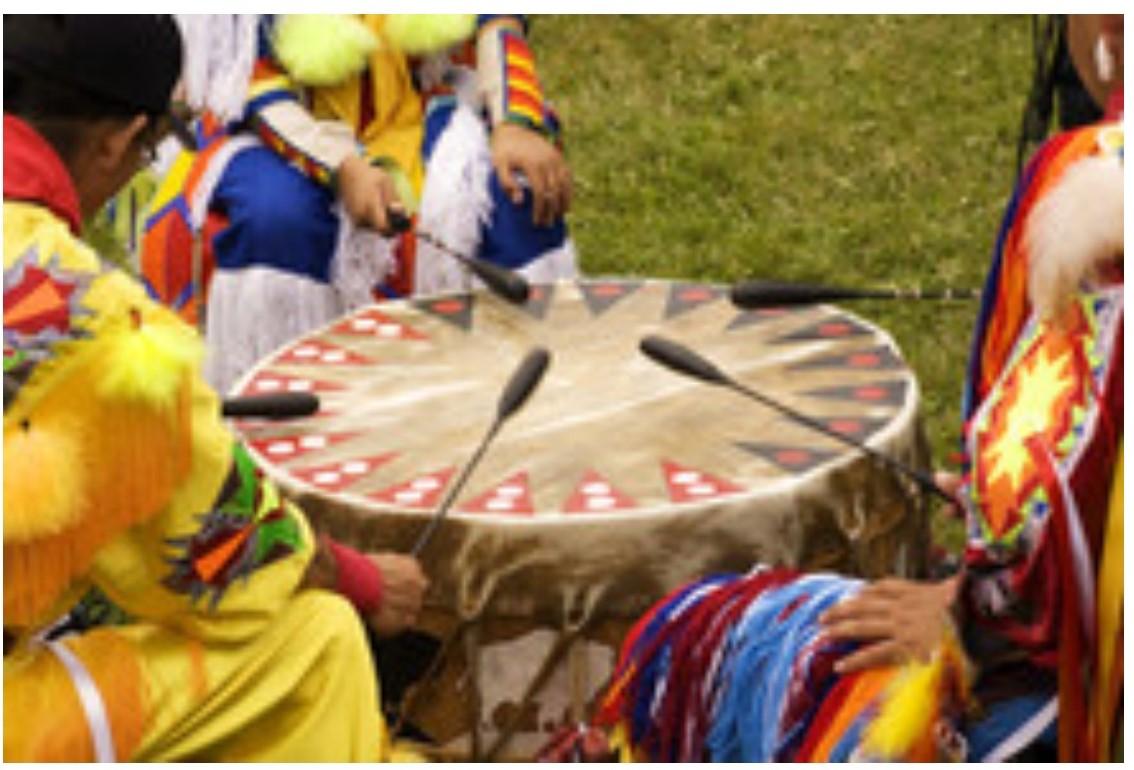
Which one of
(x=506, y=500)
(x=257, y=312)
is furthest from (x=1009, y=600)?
(x=257, y=312)

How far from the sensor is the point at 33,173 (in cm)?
235

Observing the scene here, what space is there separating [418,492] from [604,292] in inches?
32.0

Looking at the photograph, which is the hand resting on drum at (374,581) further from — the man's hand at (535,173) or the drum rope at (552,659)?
the man's hand at (535,173)

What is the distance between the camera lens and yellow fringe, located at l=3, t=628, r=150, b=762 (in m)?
2.33

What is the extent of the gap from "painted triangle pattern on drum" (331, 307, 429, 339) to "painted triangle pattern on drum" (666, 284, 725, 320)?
0.41 metres

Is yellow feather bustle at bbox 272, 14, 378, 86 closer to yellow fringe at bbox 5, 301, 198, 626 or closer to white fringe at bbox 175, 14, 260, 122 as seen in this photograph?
white fringe at bbox 175, 14, 260, 122

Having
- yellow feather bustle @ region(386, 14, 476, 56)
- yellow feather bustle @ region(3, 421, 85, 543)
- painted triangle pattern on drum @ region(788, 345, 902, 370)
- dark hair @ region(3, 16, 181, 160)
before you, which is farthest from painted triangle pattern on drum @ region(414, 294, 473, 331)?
yellow feather bustle @ region(3, 421, 85, 543)

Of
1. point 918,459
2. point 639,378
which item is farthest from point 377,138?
point 918,459

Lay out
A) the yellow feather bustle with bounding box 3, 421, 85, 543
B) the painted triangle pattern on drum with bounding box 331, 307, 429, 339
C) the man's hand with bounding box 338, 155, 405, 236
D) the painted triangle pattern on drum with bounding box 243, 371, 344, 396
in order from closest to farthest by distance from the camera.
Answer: the yellow feather bustle with bounding box 3, 421, 85, 543 → the painted triangle pattern on drum with bounding box 243, 371, 344, 396 → the painted triangle pattern on drum with bounding box 331, 307, 429, 339 → the man's hand with bounding box 338, 155, 405, 236

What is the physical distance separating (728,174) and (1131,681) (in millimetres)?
4216

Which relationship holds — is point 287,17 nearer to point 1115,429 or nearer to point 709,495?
point 709,495

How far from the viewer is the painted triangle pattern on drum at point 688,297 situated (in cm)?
348

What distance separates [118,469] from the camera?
227 cm

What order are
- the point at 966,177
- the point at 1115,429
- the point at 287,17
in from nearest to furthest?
the point at 1115,429 → the point at 287,17 → the point at 966,177
